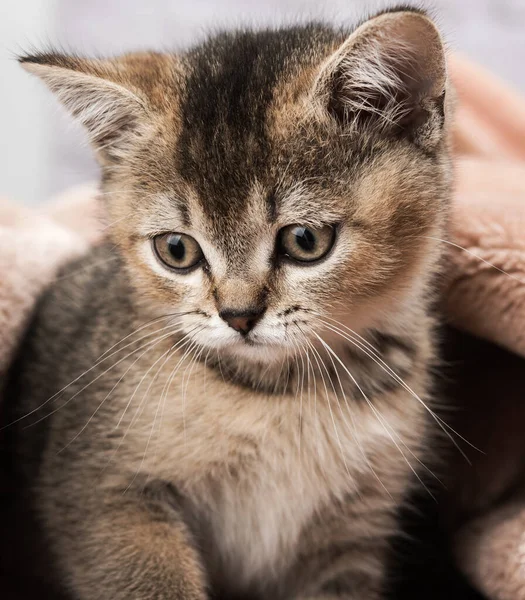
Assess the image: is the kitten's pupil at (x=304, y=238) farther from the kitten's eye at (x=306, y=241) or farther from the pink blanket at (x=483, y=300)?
the pink blanket at (x=483, y=300)

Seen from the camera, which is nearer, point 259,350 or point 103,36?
point 259,350

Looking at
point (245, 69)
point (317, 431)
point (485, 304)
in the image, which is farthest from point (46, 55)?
point (485, 304)

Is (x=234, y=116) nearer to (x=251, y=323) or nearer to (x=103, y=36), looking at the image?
(x=251, y=323)

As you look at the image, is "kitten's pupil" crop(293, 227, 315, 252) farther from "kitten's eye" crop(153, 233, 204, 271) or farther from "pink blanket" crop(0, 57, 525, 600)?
"pink blanket" crop(0, 57, 525, 600)

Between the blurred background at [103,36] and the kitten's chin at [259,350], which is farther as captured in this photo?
the blurred background at [103,36]

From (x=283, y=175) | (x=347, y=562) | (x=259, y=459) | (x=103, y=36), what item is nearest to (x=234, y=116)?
(x=283, y=175)

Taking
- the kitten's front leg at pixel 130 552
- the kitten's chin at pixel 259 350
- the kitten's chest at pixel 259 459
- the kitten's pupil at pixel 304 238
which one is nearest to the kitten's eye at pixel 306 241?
the kitten's pupil at pixel 304 238
